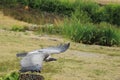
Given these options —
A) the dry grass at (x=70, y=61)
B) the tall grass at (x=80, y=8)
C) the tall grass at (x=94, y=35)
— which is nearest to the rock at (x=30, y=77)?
the dry grass at (x=70, y=61)

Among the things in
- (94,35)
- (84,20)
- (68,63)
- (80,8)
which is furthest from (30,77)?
(80,8)

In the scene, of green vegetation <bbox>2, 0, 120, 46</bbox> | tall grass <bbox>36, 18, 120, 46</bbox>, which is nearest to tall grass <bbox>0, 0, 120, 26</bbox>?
green vegetation <bbox>2, 0, 120, 46</bbox>

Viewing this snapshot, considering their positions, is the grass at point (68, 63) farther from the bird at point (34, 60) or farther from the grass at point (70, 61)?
the bird at point (34, 60)

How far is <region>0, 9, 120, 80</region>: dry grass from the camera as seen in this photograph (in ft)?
26.7

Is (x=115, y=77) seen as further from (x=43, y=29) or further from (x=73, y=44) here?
(x=43, y=29)

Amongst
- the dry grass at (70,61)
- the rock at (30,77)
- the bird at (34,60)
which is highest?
the bird at (34,60)

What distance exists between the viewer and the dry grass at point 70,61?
8143mm

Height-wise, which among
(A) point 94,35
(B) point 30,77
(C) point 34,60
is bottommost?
(A) point 94,35

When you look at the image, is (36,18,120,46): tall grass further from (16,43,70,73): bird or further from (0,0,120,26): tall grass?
(16,43,70,73): bird

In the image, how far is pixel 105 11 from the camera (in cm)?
1777

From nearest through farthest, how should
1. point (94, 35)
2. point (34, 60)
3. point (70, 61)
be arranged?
1. point (34, 60)
2. point (70, 61)
3. point (94, 35)

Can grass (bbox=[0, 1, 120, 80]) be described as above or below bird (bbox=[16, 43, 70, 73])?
below

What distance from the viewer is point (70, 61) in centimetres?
934

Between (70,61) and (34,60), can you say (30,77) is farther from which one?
(70,61)
